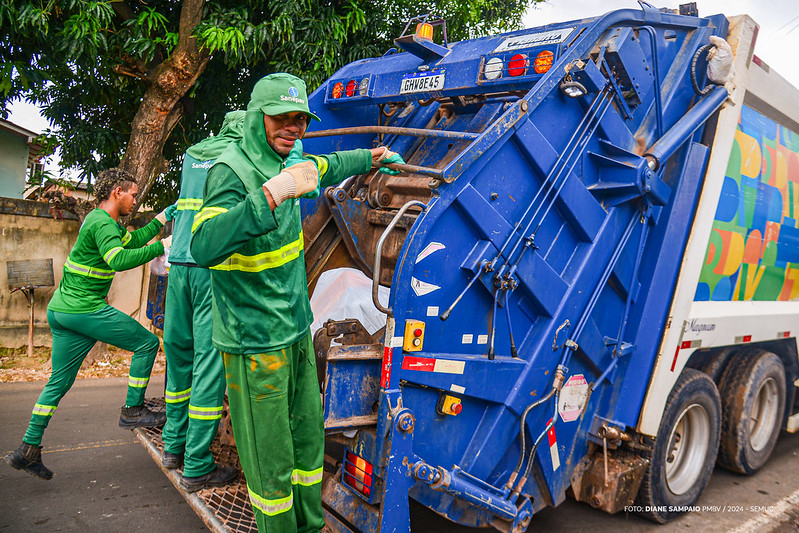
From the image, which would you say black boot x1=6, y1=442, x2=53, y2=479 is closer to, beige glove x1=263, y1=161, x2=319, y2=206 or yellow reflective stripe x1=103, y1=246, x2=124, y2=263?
yellow reflective stripe x1=103, y1=246, x2=124, y2=263

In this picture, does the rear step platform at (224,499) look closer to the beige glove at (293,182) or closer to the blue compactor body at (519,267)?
the blue compactor body at (519,267)

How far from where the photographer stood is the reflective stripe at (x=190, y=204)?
3.02 metres

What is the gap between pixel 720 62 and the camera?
3.00 metres

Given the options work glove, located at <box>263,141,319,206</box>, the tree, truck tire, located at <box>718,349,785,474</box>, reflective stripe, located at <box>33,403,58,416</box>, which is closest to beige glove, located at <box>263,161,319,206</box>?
work glove, located at <box>263,141,319,206</box>

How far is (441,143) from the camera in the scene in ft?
10.5

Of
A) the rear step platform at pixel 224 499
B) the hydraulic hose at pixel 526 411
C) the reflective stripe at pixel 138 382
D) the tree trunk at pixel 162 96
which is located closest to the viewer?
the rear step platform at pixel 224 499

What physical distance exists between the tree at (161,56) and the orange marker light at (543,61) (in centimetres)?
367

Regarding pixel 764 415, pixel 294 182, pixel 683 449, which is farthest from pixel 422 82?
pixel 764 415

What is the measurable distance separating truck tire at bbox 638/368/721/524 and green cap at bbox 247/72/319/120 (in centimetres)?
248

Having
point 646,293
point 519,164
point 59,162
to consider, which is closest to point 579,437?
point 646,293

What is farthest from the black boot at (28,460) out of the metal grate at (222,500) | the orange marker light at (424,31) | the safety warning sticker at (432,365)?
the orange marker light at (424,31)

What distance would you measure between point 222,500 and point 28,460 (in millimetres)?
1297

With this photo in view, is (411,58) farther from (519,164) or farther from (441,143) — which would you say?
(519,164)

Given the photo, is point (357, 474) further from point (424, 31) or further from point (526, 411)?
point (424, 31)
